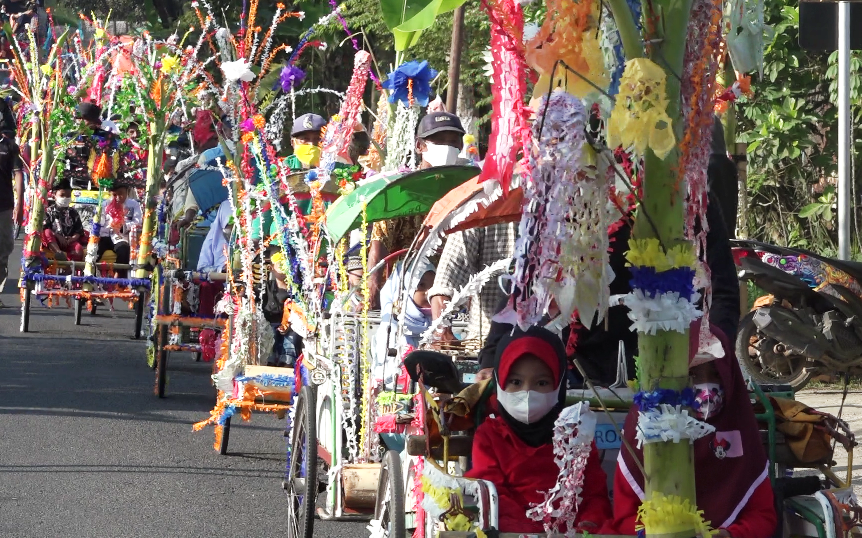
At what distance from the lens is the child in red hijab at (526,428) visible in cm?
448

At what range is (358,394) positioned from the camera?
608 cm

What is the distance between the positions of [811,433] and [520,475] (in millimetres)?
966

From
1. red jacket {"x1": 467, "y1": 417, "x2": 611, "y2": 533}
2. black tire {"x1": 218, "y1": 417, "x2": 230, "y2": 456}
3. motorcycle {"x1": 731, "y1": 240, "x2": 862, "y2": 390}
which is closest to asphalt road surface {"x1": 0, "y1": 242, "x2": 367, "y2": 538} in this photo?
black tire {"x1": 218, "y1": 417, "x2": 230, "y2": 456}

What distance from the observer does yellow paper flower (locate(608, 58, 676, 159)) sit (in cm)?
292

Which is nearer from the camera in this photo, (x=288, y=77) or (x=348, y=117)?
(x=348, y=117)

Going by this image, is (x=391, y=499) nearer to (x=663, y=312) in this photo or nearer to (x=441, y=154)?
(x=663, y=312)

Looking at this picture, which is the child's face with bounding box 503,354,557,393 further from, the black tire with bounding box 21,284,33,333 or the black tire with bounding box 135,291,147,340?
the black tire with bounding box 21,284,33,333

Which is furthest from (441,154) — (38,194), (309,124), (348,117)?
(38,194)

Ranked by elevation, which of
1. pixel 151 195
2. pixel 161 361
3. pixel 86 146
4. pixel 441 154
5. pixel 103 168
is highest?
pixel 86 146

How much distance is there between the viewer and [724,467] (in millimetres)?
4215

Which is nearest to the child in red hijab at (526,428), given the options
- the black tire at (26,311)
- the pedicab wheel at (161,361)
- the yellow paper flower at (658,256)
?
the yellow paper flower at (658,256)

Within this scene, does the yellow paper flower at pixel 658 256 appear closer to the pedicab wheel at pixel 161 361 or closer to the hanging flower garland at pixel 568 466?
the hanging flower garland at pixel 568 466

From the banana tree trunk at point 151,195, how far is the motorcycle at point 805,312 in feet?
21.2

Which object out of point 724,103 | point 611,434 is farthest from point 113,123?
point 724,103
